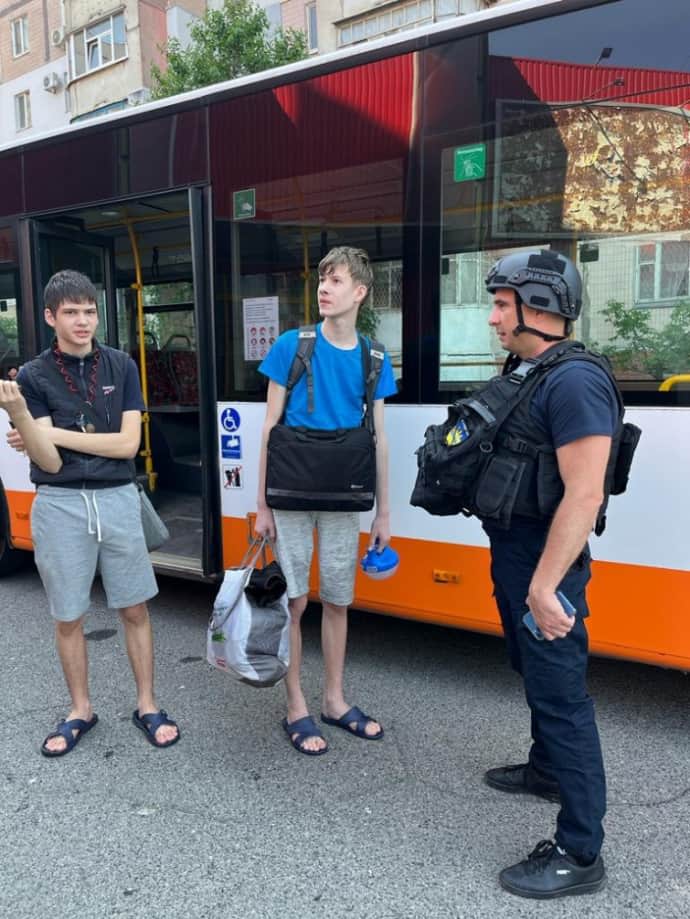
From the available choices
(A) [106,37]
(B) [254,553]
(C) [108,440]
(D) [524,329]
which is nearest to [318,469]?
(B) [254,553]

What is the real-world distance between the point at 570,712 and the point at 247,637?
47.0 inches

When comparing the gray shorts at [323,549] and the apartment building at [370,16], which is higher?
the apartment building at [370,16]

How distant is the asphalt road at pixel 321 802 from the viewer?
6.95 ft

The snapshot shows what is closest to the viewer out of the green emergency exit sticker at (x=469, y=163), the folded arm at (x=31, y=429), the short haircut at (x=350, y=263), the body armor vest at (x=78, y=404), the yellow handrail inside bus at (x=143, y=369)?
the folded arm at (x=31, y=429)

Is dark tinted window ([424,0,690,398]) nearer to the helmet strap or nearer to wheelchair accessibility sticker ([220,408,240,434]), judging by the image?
the helmet strap

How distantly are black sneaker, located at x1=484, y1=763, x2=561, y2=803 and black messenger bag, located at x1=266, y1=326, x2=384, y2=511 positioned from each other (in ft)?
3.58

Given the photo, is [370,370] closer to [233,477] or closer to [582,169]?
[582,169]

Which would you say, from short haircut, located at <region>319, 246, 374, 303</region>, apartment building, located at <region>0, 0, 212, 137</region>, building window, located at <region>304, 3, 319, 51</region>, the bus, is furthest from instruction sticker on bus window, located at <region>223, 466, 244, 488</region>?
apartment building, located at <region>0, 0, 212, 137</region>

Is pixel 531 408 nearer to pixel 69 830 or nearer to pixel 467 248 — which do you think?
pixel 467 248

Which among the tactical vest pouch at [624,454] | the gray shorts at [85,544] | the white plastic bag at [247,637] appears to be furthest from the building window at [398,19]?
the tactical vest pouch at [624,454]

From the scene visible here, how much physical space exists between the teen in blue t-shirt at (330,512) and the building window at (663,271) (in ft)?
3.36

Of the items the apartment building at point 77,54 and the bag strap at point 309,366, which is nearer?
the bag strap at point 309,366

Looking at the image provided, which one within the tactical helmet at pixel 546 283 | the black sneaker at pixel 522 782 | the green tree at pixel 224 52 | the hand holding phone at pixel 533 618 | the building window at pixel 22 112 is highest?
the building window at pixel 22 112

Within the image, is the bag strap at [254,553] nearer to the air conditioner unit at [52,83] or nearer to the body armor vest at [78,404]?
the body armor vest at [78,404]
